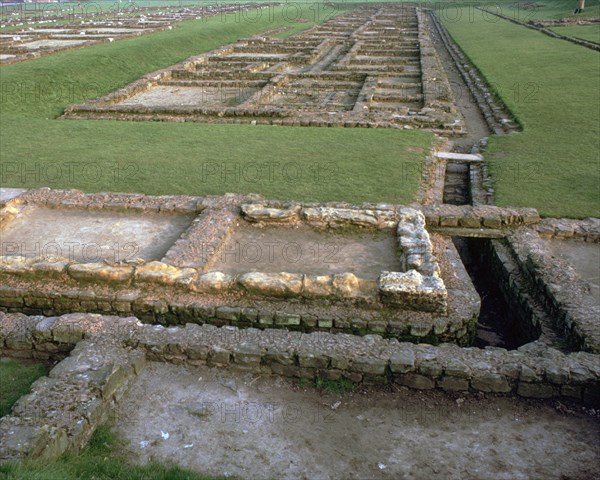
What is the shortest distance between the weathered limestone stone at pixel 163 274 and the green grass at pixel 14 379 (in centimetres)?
145

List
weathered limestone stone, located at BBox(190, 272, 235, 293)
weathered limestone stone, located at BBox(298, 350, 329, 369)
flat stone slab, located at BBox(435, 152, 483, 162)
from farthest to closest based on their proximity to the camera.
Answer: flat stone slab, located at BBox(435, 152, 483, 162), weathered limestone stone, located at BBox(190, 272, 235, 293), weathered limestone stone, located at BBox(298, 350, 329, 369)

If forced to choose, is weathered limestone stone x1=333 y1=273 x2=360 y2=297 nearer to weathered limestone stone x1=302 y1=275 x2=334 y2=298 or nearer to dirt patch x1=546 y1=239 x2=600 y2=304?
weathered limestone stone x1=302 y1=275 x2=334 y2=298

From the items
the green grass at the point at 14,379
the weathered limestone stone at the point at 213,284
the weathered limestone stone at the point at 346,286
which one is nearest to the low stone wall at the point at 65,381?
the green grass at the point at 14,379

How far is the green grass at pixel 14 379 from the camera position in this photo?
4637mm

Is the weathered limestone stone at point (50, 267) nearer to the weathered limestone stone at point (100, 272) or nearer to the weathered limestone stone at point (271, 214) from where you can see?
the weathered limestone stone at point (100, 272)

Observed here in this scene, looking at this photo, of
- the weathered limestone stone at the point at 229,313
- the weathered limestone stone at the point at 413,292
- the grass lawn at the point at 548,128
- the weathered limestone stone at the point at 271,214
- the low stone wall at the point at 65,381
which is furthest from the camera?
the grass lawn at the point at 548,128

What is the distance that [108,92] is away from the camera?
Answer: 58.7 ft

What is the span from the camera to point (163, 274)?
20.0ft

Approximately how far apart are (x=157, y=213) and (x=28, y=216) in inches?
78.1

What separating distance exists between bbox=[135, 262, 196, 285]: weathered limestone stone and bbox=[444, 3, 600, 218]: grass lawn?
5353 millimetres

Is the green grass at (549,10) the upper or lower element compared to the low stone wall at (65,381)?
upper

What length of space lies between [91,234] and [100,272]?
1.57 meters

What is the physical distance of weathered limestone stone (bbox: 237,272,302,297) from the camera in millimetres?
5828

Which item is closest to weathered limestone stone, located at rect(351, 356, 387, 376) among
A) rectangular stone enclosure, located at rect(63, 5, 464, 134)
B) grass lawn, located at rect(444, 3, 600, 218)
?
grass lawn, located at rect(444, 3, 600, 218)
